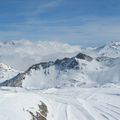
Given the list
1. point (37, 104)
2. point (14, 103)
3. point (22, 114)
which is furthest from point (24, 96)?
point (22, 114)

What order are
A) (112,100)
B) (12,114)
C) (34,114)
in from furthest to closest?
1. (112,100)
2. (34,114)
3. (12,114)

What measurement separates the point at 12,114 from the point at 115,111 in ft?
81.5

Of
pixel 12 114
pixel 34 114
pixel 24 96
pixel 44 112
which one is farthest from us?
pixel 24 96

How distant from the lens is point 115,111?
7019 centimetres

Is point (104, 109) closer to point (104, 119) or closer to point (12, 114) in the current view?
point (104, 119)

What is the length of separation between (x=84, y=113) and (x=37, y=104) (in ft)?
29.7

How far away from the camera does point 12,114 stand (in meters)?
51.8

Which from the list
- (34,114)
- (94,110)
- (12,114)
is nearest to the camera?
(12,114)

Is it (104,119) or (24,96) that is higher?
(24,96)

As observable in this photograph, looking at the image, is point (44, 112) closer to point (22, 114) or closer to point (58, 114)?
point (58, 114)

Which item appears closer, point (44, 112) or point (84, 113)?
point (44, 112)

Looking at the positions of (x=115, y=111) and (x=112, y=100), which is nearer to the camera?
(x=115, y=111)

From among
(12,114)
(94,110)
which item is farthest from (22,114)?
(94,110)

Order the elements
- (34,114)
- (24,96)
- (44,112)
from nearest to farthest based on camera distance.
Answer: (34,114)
(44,112)
(24,96)
